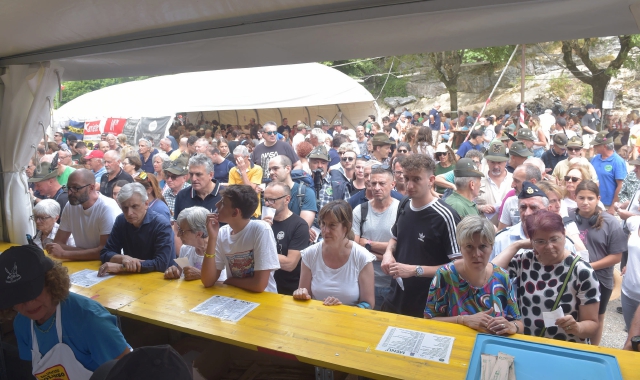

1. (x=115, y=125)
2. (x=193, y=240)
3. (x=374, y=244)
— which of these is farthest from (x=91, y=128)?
(x=374, y=244)

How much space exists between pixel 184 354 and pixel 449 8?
9.72 ft

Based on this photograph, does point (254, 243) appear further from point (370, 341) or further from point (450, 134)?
point (450, 134)

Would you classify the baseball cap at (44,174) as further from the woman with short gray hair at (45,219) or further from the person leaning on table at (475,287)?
the person leaning on table at (475,287)

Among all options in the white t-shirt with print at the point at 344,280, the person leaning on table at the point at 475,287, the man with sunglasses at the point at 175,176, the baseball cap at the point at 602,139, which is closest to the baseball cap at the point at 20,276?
the white t-shirt with print at the point at 344,280

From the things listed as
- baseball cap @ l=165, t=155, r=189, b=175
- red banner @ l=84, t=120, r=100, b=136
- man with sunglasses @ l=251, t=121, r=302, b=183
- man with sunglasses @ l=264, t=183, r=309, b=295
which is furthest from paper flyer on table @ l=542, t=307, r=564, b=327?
red banner @ l=84, t=120, r=100, b=136

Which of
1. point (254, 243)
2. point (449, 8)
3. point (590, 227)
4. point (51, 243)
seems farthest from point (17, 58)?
point (590, 227)

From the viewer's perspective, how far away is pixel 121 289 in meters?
3.50

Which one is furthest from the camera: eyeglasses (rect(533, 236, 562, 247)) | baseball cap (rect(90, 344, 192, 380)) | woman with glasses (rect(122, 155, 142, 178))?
woman with glasses (rect(122, 155, 142, 178))

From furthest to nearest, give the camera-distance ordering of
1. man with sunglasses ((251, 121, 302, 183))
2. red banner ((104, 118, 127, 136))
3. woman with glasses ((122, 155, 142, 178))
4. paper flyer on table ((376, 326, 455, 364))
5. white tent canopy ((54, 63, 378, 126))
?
red banner ((104, 118, 127, 136)), white tent canopy ((54, 63, 378, 126)), man with sunglasses ((251, 121, 302, 183)), woman with glasses ((122, 155, 142, 178)), paper flyer on table ((376, 326, 455, 364))

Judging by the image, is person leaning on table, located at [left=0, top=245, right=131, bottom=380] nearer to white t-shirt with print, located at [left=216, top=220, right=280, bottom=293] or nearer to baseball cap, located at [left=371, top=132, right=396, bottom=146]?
white t-shirt with print, located at [left=216, top=220, right=280, bottom=293]

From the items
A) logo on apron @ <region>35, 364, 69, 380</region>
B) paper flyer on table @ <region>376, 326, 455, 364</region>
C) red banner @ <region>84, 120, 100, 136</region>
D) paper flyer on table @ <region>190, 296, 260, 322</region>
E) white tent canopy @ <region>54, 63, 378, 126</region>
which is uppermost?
white tent canopy @ <region>54, 63, 378, 126</region>

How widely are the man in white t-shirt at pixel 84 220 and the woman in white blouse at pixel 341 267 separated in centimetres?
230

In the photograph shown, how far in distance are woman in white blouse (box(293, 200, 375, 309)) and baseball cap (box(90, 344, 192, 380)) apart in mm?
1942

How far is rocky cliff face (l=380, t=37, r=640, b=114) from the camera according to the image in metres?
23.0
